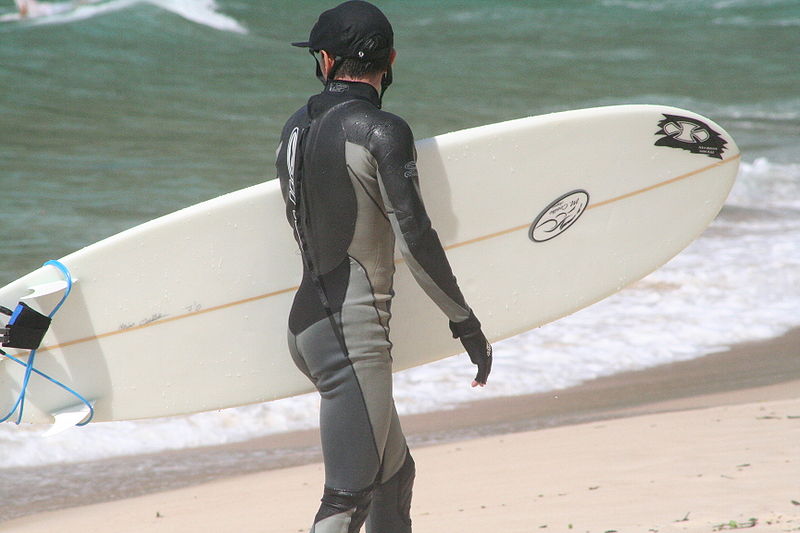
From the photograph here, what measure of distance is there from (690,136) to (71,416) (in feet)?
6.79

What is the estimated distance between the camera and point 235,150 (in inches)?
463

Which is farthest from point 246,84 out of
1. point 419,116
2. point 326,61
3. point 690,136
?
point 326,61

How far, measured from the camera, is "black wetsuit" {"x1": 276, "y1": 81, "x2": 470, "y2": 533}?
200 cm

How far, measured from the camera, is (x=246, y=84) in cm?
1583

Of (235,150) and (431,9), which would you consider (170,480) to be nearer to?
(235,150)

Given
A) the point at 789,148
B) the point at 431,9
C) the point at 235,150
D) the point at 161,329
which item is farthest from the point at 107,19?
the point at 161,329

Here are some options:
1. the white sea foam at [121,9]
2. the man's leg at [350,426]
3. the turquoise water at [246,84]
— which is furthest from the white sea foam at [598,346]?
the white sea foam at [121,9]

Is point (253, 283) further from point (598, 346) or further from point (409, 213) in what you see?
point (598, 346)

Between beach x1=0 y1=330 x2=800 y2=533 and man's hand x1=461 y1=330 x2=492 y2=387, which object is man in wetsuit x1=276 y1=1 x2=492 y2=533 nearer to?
man's hand x1=461 y1=330 x2=492 y2=387

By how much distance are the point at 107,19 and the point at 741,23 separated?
57.3 feet

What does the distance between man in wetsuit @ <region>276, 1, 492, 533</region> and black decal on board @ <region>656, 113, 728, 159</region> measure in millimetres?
1350

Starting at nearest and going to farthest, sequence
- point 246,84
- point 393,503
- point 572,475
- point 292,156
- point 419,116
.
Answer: point 292,156, point 393,503, point 572,475, point 419,116, point 246,84

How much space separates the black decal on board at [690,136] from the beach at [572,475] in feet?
3.29

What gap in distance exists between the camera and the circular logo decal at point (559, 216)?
2949 millimetres
